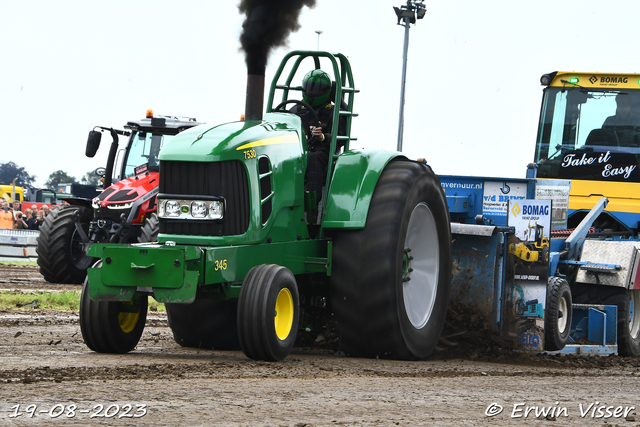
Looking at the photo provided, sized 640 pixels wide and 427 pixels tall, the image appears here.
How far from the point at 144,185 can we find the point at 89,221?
1429mm

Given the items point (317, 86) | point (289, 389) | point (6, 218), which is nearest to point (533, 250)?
point (317, 86)

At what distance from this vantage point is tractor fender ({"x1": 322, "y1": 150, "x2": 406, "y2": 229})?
6758 millimetres

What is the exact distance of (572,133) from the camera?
12.4m

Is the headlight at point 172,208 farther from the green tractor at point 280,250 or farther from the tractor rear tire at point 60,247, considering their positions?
the tractor rear tire at point 60,247

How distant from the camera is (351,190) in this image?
A: 6.85 meters

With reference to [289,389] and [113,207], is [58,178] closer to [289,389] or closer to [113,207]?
[113,207]

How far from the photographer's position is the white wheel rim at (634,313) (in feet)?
31.8

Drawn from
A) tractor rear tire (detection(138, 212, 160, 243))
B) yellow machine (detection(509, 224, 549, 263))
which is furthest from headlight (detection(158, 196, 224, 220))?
tractor rear tire (detection(138, 212, 160, 243))

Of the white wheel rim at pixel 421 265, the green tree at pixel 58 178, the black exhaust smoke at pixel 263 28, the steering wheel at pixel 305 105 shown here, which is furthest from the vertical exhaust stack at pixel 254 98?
the green tree at pixel 58 178

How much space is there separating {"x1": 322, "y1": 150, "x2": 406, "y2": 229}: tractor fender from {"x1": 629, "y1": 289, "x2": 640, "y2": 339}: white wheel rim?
422 cm

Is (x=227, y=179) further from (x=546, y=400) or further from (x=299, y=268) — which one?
(x=546, y=400)

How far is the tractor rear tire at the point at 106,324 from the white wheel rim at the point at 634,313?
573cm

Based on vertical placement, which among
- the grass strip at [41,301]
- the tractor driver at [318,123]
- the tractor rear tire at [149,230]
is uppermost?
the tractor driver at [318,123]

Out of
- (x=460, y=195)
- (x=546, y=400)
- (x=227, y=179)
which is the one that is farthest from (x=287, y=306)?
(x=460, y=195)
